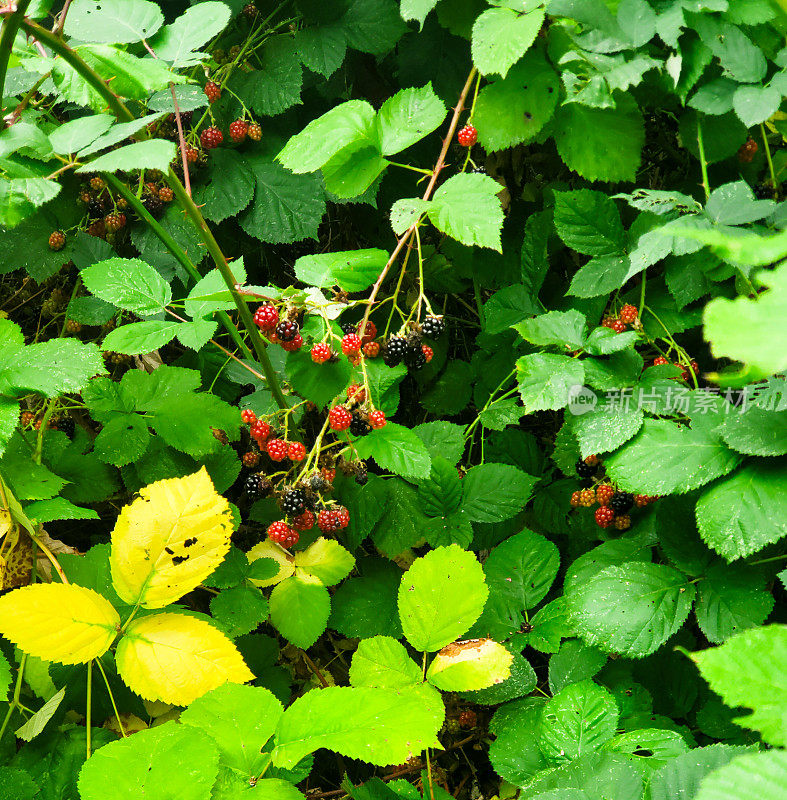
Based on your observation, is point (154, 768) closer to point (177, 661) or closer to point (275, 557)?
point (177, 661)

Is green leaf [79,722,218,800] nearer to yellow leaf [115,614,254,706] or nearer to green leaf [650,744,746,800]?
yellow leaf [115,614,254,706]

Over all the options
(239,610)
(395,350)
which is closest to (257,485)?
(239,610)

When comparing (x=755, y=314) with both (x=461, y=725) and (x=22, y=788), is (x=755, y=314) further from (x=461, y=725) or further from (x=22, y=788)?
(x=461, y=725)

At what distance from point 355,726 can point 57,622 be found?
15.6 inches

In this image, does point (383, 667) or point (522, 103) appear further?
point (522, 103)

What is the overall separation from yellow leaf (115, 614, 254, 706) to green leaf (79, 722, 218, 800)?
4.2 inches

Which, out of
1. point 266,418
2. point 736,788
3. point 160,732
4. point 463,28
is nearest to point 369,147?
point 463,28

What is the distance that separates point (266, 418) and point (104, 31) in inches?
29.1

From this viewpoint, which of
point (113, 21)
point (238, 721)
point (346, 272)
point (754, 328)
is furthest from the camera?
point (113, 21)

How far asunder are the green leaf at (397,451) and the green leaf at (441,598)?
0.14 metres

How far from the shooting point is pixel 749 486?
986mm

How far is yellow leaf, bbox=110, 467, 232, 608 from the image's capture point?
2.79 ft

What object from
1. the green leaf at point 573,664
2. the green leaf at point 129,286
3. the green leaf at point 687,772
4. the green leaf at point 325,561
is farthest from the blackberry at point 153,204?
the green leaf at point 687,772

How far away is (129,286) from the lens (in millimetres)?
1278
